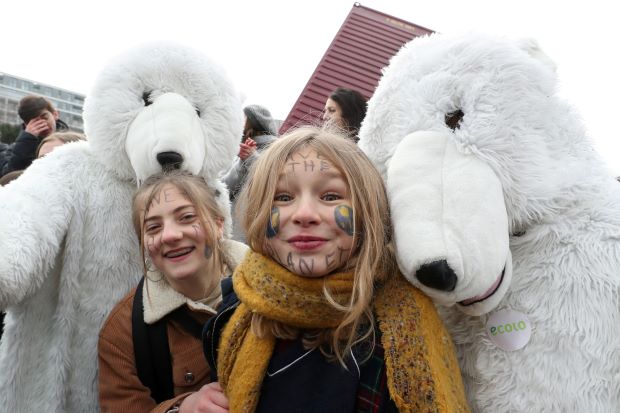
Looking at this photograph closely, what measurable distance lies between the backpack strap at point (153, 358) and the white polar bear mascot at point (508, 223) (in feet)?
3.31

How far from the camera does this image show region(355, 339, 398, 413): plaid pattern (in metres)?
1.09

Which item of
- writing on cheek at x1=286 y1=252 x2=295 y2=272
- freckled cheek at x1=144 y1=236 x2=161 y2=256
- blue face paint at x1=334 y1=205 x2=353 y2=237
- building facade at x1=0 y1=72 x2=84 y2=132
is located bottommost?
building facade at x1=0 y1=72 x2=84 y2=132

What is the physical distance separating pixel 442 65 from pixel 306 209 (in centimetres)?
51

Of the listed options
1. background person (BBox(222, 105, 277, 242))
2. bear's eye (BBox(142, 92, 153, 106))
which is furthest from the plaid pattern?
background person (BBox(222, 105, 277, 242))

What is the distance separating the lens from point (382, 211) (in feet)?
3.85

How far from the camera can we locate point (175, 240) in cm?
168

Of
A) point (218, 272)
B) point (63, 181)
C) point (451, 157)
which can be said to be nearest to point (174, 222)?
point (218, 272)

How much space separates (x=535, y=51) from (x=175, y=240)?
1.30 metres

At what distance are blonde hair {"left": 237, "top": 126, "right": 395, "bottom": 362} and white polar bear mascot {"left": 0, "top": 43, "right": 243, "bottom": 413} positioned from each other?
0.67 metres

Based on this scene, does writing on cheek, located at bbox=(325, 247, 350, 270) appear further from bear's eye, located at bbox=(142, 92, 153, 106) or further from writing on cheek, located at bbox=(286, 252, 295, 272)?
bear's eye, located at bbox=(142, 92, 153, 106)

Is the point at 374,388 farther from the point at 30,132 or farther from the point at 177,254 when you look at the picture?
the point at 30,132

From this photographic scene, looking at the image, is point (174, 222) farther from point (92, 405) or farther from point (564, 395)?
point (564, 395)

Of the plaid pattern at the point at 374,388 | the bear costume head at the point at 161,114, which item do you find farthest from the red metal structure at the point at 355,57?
the plaid pattern at the point at 374,388

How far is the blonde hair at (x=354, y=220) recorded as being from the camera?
1.11m
